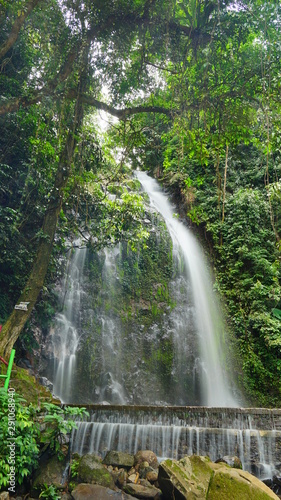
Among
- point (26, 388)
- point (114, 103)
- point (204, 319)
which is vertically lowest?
point (26, 388)

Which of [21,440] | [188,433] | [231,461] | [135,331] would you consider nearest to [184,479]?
[231,461]

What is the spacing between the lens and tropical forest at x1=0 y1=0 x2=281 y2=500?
469 cm

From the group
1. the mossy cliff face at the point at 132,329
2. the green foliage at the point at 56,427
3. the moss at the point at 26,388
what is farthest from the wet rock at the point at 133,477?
the mossy cliff face at the point at 132,329

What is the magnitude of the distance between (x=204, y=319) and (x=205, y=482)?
7.11 metres

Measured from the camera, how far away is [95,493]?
410cm

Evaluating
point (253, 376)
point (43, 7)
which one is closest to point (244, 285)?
point (253, 376)

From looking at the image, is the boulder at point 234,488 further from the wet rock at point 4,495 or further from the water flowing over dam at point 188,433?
the water flowing over dam at point 188,433

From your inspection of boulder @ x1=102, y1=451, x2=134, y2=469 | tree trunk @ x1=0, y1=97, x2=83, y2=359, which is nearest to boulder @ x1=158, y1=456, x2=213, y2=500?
boulder @ x1=102, y1=451, x2=134, y2=469

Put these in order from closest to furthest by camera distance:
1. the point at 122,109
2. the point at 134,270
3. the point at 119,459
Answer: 1. the point at 119,459
2. the point at 122,109
3. the point at 134,270

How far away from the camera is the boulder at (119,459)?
4941 mm

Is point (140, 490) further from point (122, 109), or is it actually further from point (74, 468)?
point (122, 109)

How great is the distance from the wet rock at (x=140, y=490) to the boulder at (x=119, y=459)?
59 centimetres

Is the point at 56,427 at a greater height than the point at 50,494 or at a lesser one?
greater

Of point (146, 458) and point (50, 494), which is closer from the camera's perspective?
point (50, 494)
